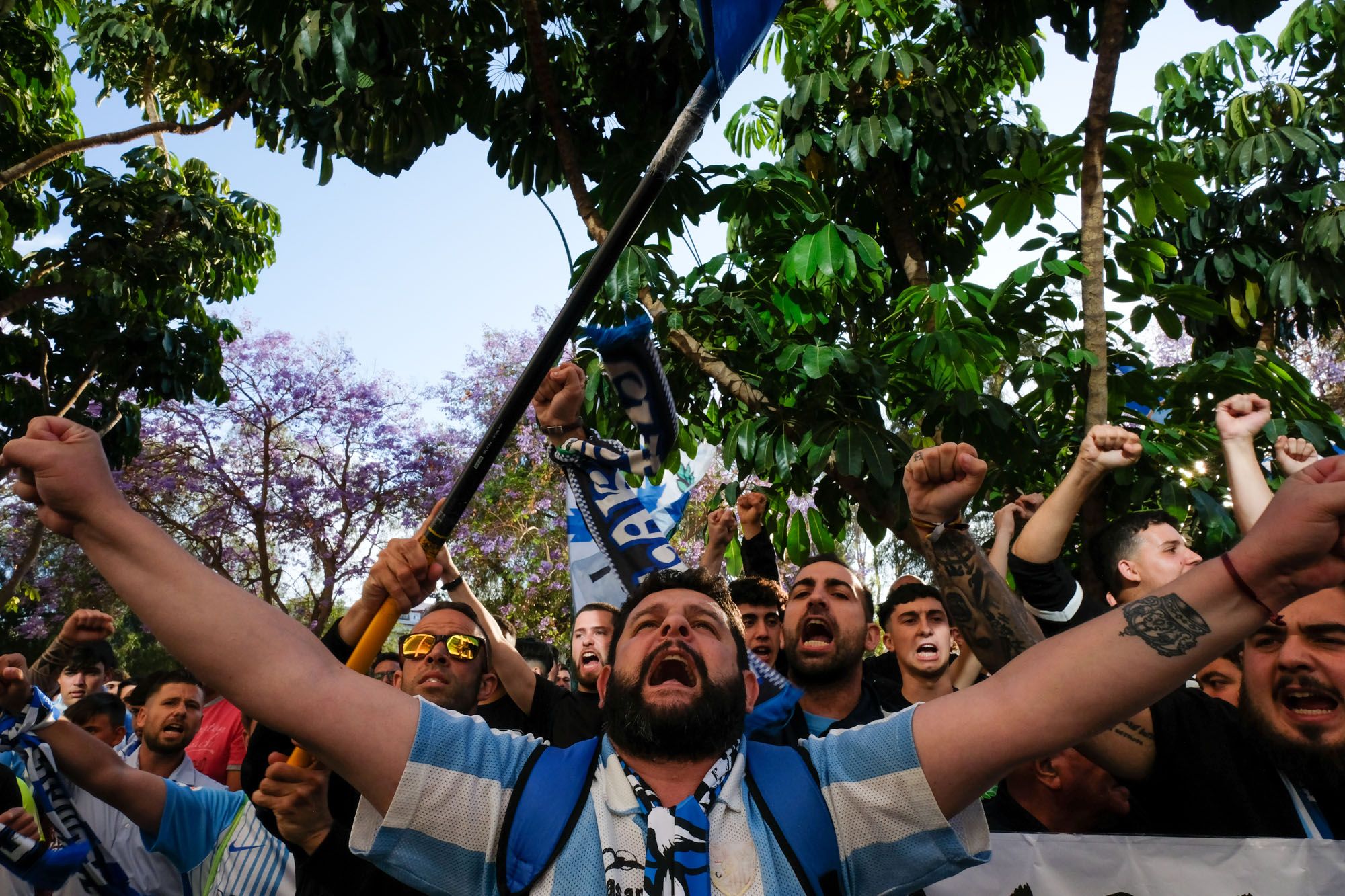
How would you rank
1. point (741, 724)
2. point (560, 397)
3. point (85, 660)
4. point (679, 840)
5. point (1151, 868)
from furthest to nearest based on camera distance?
point (85, 660), point (560, 397), point (1151, 868), point (741, 724), point (679, 840)

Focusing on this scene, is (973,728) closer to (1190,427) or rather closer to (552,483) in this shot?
(1190,427)

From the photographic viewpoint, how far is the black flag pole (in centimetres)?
193

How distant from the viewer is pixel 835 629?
11.2 ft

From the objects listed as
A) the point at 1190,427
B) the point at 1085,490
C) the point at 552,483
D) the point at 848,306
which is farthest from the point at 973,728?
the point at 552,483

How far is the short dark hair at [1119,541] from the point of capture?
3115 mm

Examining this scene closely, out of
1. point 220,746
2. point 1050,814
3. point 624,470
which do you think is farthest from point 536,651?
point 1050,814

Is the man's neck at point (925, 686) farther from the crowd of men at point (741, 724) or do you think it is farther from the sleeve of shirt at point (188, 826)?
the sleeve of shirt at point (188, 826)

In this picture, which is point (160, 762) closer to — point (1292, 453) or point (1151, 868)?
point (1151, 868)

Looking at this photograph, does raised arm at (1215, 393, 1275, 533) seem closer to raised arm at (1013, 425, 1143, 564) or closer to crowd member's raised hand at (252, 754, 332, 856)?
raised arm at (1013, 425, 1143, 564)

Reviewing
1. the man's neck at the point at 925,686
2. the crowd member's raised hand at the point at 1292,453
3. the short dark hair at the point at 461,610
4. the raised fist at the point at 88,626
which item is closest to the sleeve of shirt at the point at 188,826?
the raised fist at the point at 88,626

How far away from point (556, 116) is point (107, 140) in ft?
18.2

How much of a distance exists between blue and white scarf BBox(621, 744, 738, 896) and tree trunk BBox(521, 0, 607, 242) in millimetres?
2864

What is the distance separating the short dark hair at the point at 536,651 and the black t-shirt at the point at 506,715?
2243 mm

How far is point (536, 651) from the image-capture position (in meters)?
6.20
